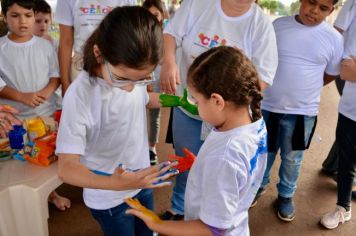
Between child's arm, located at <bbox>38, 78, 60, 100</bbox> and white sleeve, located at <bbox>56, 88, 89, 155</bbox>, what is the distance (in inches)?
40.6

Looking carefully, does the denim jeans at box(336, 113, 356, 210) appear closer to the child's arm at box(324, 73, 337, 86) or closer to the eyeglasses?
the child's arm at box(324, 73, 337, 86)

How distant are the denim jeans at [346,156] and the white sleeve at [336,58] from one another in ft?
0.80

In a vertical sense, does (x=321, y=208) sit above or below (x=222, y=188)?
below

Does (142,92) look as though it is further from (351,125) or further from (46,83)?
(351,125)

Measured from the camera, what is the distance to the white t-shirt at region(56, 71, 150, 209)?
813 mm

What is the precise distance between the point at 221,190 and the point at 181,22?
84 cm

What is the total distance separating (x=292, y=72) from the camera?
161 cm

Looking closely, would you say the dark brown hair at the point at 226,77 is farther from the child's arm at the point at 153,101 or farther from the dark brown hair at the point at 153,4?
the dark brown hair at the point at 153,4

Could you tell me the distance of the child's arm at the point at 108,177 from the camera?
0.75m

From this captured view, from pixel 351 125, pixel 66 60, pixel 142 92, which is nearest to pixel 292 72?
pixel 351 125

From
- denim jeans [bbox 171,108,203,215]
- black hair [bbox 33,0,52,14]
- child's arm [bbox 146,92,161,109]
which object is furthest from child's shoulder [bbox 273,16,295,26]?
black hair [bbox 33,0,52,14]

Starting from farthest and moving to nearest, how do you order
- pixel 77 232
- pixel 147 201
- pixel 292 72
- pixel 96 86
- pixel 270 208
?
pixel 270 208 → pixel 77 232 → pixel 292 72 → pixel 147 201 → pixel 96 86

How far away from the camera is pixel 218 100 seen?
2.47 feet

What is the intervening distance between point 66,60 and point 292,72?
1235 millimetres
